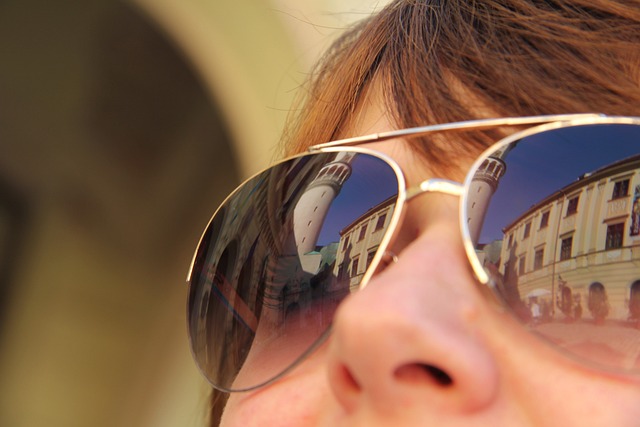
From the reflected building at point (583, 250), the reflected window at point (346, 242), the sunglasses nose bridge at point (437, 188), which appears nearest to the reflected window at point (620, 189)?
the reflected building at point (583, 250)

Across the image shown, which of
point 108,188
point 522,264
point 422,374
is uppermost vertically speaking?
point 108,188

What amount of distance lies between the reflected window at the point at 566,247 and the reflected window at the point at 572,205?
0.02 metres

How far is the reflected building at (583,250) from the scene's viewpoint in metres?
0.51

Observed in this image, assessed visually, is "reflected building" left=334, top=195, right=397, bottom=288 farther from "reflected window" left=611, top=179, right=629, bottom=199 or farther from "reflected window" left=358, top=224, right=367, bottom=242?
"reflected window" left=611, top=179, right=629, bottom=199

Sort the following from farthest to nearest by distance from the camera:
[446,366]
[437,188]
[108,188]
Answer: [108,188], [437,188], [446,366]

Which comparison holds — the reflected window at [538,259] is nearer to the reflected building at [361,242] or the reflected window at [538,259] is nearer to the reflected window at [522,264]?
the reflected window at [522,264]

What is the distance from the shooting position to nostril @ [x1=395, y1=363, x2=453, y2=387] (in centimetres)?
48

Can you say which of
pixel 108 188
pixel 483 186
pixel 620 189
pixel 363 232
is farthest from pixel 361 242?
pixel 108 188

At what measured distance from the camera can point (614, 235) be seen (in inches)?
20.3

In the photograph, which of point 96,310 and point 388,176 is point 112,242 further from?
point 388,176

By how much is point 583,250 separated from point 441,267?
0.36 feet

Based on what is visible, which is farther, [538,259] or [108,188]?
[108,188]

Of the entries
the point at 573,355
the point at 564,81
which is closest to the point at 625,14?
the point at 564,81

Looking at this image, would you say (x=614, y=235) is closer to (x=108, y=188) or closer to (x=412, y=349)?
(x=412, y=349)
